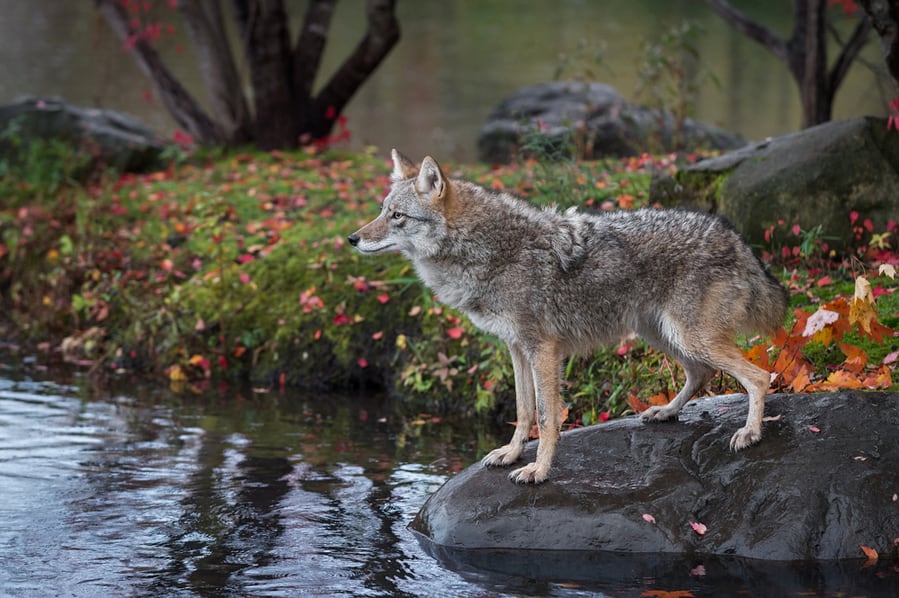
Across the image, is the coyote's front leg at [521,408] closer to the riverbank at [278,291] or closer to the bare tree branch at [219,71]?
the riverbank at [278,291]

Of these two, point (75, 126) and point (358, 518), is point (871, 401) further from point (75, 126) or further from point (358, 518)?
point (75, 126)

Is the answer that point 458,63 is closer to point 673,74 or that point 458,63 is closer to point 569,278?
point 673,74

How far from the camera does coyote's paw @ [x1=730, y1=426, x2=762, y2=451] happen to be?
6.85m

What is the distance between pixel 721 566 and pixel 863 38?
10497mm

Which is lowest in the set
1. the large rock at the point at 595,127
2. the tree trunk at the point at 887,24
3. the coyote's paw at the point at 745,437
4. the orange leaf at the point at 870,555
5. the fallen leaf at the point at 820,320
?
the orange leaf at the point at 870,555

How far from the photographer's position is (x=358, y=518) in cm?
775

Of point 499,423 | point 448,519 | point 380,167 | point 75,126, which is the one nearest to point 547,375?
point 448,519

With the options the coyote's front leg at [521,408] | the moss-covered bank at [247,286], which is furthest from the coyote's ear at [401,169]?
the moss-covered bank at [247,286]

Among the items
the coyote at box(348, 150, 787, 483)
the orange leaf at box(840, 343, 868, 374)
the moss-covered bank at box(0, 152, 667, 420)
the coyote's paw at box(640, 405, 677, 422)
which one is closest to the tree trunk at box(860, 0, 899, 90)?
the moss-covered bank at box(0, 152, 667, 420)

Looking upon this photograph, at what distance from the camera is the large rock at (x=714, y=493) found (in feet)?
21.5

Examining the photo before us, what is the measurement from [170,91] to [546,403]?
1283 centimetres

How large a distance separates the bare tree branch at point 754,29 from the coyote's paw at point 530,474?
10368mm

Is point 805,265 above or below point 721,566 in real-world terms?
above

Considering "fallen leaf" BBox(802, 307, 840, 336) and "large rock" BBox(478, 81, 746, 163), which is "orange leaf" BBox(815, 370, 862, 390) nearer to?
"fallen leaf" BBox(802, 307, 840, 336)
